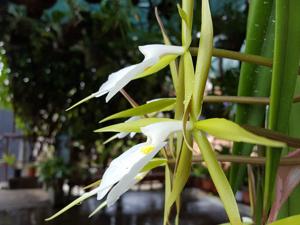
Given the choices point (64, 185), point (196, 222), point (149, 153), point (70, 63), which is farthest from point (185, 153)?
point (64, 185)

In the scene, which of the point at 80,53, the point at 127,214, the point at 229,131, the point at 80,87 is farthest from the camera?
the point at 127,214

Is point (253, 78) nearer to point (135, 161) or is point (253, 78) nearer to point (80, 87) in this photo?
point (135, 161)

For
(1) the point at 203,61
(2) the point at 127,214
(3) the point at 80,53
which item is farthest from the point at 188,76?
(2) the point at 127,214

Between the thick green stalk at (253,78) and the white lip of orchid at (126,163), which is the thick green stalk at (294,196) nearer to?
the thick green stalk at (253,78)

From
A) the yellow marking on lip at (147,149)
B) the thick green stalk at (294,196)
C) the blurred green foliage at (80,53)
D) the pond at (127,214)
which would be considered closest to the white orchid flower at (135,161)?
the yellow marking on lip at (147,149)

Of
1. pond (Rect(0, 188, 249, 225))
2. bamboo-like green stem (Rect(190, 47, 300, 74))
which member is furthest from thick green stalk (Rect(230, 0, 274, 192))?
pond (Rect(0, 188, 249, 225))

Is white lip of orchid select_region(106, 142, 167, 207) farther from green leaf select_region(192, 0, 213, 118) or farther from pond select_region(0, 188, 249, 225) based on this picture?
pond select_region(0, 188, 249, 225)

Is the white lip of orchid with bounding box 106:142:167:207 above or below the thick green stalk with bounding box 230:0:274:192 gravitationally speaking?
below

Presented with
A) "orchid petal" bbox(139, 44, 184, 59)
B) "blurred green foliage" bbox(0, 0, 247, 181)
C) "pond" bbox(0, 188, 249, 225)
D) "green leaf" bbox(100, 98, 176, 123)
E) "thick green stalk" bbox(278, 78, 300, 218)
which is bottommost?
"pond" bbox(0, 188, 249, 225)
